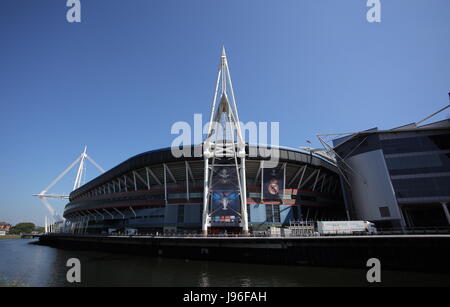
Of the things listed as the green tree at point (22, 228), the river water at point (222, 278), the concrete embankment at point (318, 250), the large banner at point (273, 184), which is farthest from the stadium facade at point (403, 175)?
the green tree at point (22, 228)

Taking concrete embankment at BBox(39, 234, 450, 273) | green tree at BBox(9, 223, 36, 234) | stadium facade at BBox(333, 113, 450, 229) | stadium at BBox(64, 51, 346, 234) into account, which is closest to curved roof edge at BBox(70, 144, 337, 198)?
stadium at BBox(64, 51, 346, 234)

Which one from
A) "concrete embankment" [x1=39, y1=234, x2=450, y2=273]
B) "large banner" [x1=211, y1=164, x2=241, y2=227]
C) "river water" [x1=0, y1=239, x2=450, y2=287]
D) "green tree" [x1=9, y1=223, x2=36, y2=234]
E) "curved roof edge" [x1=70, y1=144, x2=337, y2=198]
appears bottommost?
"river water" [x1=0, y1=239, x2=450, y2=287]

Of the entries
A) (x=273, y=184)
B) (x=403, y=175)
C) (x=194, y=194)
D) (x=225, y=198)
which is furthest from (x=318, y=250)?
(x=194, y=194)

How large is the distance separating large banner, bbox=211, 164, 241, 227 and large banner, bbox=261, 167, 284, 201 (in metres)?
9.38

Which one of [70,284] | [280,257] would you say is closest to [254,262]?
[280,257]

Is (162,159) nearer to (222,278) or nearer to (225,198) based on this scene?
(225,198)

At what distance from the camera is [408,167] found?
150 ft

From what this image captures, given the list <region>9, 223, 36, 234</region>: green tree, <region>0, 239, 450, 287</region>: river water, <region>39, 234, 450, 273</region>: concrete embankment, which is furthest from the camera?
<region>9, 223, 36, 234</region>: green tree

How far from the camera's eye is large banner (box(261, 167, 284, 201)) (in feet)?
182

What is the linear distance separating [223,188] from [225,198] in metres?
2.26

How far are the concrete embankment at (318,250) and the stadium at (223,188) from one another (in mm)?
7112

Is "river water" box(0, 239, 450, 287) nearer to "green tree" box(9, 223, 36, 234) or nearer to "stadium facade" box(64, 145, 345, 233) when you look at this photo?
"stadium facade" box(64, 145, 345, 233)

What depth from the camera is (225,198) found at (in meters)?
48.5
